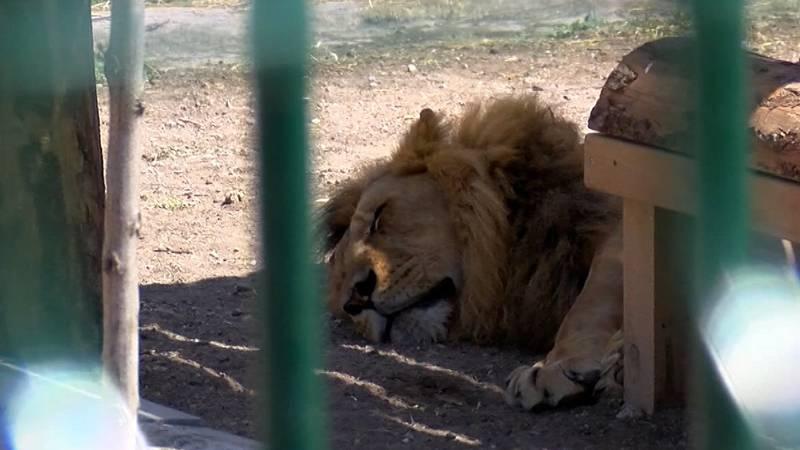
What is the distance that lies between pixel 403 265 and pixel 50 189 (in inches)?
56.2

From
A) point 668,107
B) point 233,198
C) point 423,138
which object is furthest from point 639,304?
point 233,198

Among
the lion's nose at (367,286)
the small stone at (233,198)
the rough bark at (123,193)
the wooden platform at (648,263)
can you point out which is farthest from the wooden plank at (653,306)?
the small stone at (233,198)

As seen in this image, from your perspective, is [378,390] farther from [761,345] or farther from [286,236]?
[286,236]

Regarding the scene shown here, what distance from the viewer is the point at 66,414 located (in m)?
3.21

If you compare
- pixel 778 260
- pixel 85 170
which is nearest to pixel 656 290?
pixel 778 260

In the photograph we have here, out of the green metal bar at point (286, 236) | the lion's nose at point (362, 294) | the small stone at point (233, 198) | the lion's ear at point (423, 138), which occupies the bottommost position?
the small stone at point (233, 198)

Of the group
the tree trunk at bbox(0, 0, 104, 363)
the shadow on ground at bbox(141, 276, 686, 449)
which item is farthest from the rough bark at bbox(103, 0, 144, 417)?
the tree trunk at bbox(0, 0, 104, 363)

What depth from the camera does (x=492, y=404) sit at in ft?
13.5

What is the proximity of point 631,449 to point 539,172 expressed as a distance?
1289 millimetres

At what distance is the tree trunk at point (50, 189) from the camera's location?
135 inches

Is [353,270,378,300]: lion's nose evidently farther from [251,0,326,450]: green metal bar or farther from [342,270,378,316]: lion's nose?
[251,0,326,450]: green metal bar

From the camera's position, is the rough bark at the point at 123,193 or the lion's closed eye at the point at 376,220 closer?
the rough bark at the point at 123,193

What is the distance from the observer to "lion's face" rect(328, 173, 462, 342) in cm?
471

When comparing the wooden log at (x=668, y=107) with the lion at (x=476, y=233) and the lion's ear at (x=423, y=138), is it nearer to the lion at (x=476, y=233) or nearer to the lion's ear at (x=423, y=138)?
the lion at (x=476, y=233)
